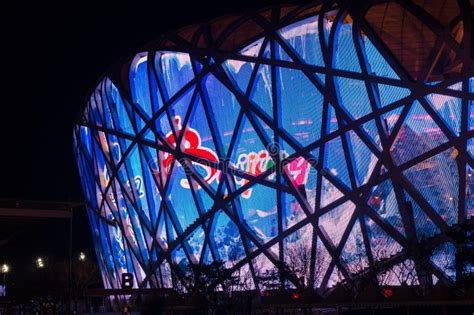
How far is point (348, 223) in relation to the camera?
41969 millimetres

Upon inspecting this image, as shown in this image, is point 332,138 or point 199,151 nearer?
point 332,138

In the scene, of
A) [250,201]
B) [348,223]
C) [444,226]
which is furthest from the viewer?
[250,201]

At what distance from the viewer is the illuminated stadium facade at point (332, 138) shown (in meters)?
39.2

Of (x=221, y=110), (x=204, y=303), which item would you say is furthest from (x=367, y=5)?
(x=204, y=303)

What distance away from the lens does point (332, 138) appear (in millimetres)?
42250

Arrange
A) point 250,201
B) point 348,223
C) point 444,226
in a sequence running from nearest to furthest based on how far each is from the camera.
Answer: point 444,226 < point 348,223 < point 250,201

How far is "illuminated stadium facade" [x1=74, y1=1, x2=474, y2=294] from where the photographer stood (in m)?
39.2

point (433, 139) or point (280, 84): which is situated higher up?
point (280, 84)

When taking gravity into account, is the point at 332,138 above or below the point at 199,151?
below

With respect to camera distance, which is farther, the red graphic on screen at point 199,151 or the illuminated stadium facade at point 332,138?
the red graphic on screen at point 199,151

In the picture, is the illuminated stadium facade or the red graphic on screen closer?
the illuminated stadium facade

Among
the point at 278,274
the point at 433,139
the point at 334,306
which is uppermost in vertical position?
the point at 433,139

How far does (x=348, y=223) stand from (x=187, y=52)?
17.0 meters

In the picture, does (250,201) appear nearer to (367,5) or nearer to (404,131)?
(404,131)
